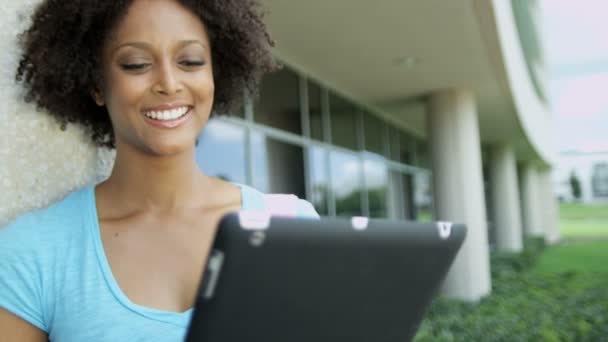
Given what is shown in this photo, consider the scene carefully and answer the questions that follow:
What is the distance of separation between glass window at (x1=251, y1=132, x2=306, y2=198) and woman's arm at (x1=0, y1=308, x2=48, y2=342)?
494 cm

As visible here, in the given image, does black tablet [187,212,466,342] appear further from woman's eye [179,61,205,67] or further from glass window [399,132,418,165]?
glass window [399,132,418,165]

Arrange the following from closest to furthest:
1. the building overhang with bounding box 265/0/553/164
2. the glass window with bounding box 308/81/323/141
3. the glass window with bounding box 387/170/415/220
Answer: the building overhang with bounding box 265/0/553/164
the glass window with bounding box 308/81/323/141
the glass window with bounding box 387/170/415/220

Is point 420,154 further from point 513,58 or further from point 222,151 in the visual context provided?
point 222,151

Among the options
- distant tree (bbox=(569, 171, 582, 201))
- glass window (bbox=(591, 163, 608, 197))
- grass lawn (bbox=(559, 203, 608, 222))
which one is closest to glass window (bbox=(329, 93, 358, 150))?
grass lawn (bbox=(559, 203, 608, 222))

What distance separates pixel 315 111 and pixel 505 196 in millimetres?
10594

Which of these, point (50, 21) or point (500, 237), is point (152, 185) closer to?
point (50, 21)

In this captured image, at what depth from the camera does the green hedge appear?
5.98 m

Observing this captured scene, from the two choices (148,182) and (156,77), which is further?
(148,182)

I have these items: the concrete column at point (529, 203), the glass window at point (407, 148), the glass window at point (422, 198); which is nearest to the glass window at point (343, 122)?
the glass window at point (407, 148)

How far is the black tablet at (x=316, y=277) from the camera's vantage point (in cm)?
70

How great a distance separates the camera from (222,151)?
5.56 m

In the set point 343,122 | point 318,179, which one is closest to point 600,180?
point 343,122

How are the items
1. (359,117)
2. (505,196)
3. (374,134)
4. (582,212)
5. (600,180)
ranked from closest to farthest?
(359,117) < (374,134) < (505,196) < (582,212) < (600,180)

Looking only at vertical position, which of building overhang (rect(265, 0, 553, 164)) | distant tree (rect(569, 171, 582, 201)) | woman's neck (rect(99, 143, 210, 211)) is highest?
distant tree (rect(569, 171, 582, 201))
